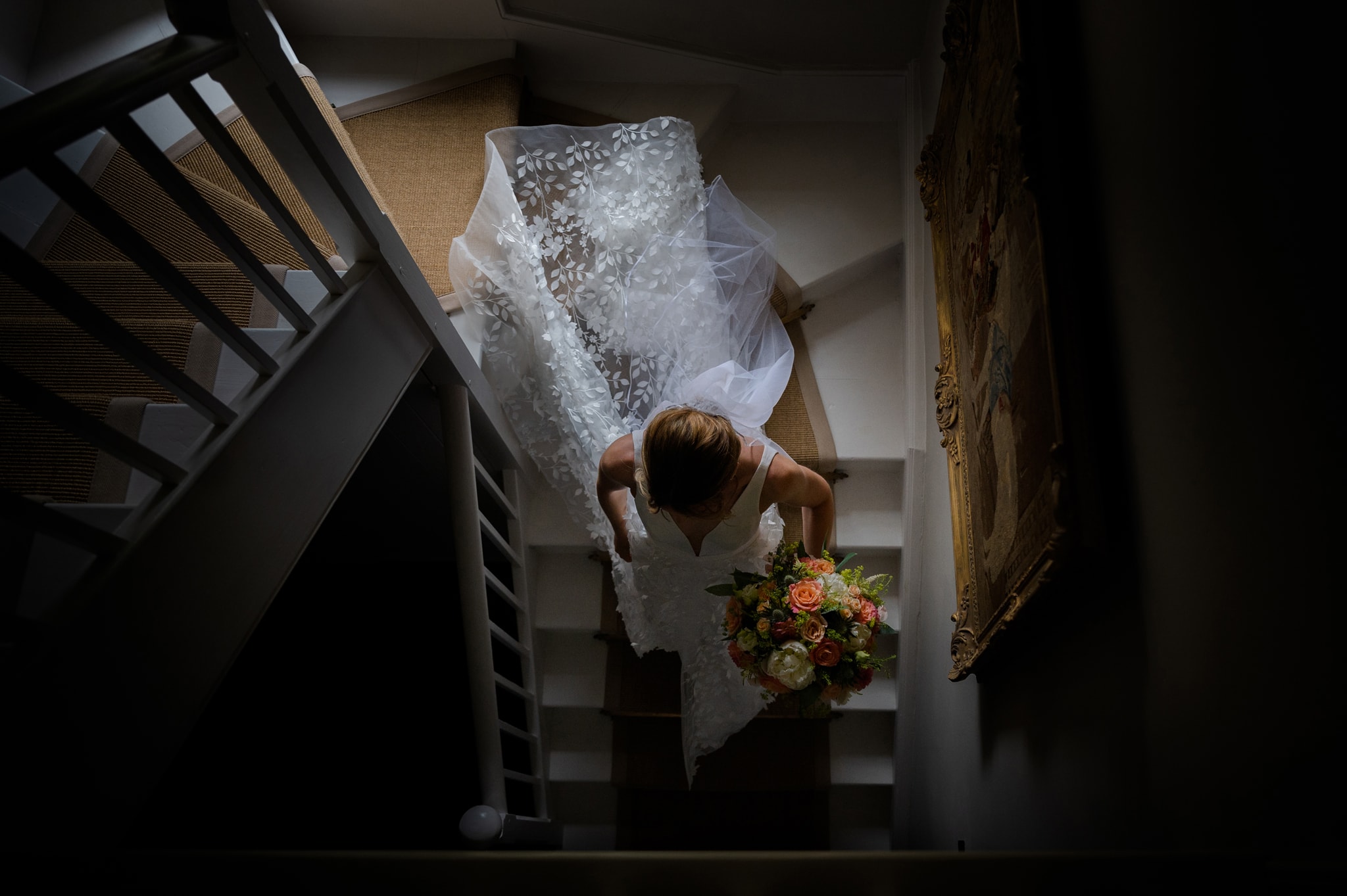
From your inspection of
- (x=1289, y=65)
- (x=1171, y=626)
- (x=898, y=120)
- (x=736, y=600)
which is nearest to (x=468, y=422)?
(x=736, y=600)

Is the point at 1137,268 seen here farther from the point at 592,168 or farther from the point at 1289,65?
the point at 592,168

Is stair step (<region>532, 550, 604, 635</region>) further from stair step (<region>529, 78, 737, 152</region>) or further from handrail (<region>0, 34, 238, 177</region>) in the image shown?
handrail (<region>0, 34, 238, 177</region>)

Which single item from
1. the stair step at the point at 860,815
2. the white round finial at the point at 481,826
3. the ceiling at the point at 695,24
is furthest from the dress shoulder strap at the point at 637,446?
the ceiling at the point at 695,24

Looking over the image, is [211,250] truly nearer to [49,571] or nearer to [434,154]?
[49,571]

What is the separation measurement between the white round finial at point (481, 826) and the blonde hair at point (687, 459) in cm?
107

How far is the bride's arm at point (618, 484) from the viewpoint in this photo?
270 cm

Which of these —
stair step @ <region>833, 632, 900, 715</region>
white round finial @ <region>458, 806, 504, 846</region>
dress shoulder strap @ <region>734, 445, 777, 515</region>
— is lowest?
white round finial @ <region>458, 806, 504, 846</region>

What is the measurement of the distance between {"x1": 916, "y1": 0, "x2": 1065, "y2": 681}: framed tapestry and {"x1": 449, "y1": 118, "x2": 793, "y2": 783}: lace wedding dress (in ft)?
2.38

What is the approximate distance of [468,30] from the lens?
3564mm

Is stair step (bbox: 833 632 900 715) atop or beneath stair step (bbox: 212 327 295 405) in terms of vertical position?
beneath

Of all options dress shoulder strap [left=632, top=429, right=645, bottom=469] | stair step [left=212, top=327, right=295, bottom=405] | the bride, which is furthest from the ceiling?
stair step [left=212, top=327, right=295, bottom=405]

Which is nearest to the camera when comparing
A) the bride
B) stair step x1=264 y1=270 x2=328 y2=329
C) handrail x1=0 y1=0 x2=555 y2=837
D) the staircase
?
handrail x1=0 y1=0 x2=555 y2=837

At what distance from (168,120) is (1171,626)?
3.72m

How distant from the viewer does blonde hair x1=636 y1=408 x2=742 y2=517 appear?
2.29 metres
